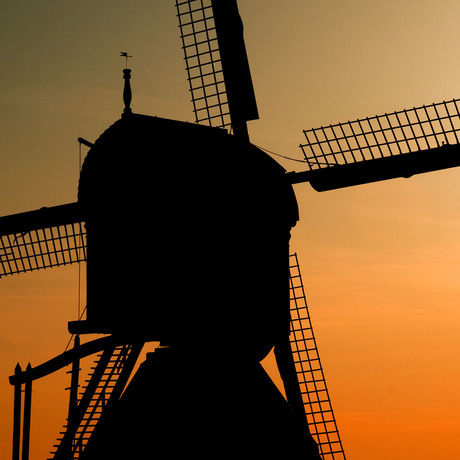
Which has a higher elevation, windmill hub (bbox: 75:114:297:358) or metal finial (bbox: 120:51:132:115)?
metal finial (bbox: 120:51:132:115)

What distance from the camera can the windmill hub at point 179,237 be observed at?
1034 cm


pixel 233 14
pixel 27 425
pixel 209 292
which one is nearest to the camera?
pixel 209 292

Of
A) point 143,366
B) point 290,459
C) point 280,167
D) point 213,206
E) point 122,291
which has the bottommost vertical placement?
point 290,459

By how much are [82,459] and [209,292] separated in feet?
8.77

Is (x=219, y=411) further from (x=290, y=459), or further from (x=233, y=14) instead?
(x=233, y=14)

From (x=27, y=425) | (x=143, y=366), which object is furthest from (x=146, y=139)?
(x=27, y=425)

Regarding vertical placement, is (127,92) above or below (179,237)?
above

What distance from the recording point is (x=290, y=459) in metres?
10.6

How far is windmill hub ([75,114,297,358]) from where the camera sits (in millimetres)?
10344

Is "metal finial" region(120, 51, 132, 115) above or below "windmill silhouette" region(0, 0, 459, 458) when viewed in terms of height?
above

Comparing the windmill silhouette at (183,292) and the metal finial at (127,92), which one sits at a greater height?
the metal finial at (127,92)

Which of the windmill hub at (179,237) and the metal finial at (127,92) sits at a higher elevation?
the metal finial at (127,92)

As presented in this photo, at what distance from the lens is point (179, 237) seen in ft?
34.2

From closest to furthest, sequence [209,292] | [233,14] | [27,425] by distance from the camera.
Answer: [209,292], [27,425], [233,14]
